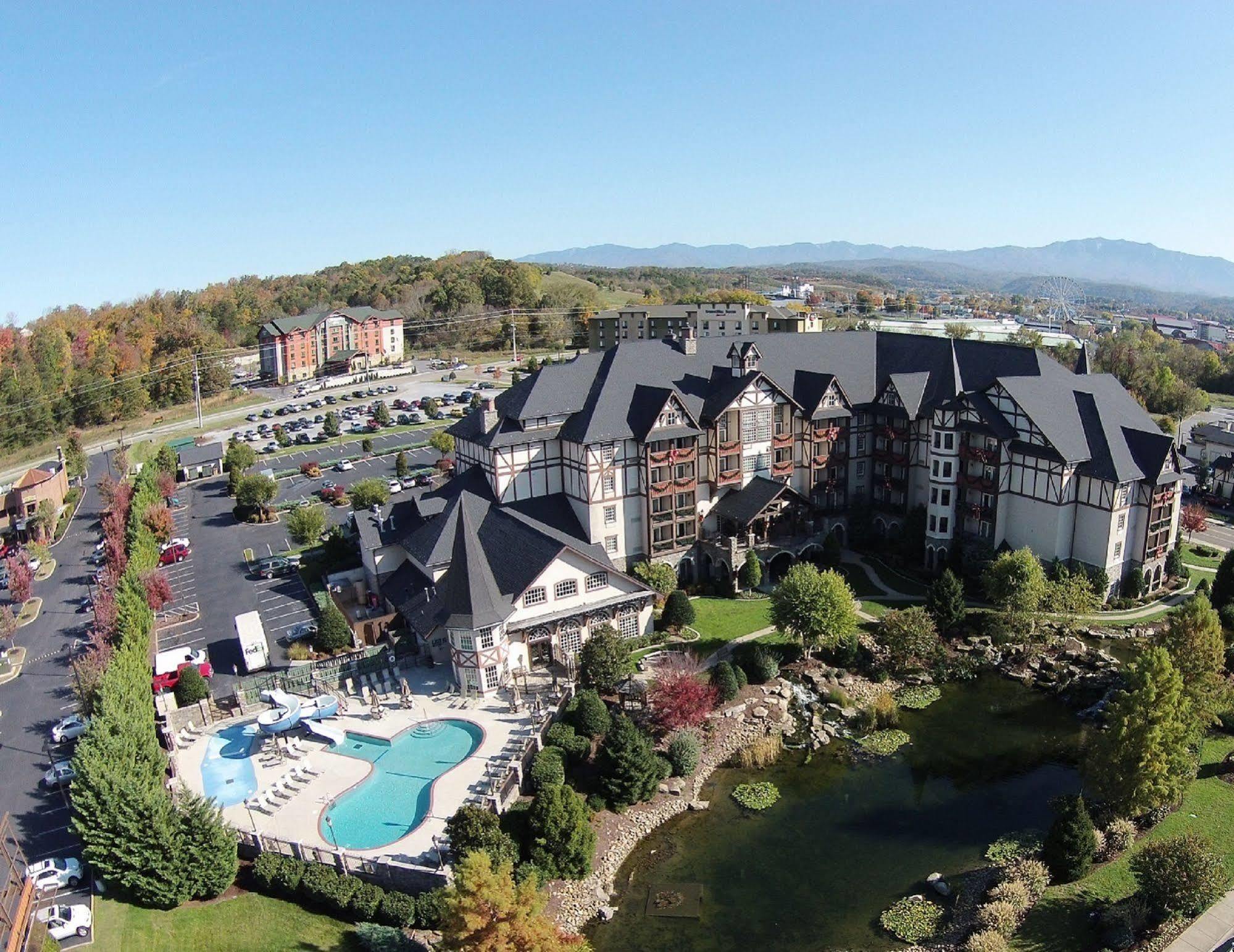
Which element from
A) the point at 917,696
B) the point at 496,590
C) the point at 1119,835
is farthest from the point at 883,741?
the point at 496,590

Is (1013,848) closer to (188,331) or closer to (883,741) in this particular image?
(883,741)

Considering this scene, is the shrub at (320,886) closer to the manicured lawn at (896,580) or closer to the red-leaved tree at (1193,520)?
the manicured lawn at (896,580)

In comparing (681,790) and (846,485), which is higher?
(846,485)

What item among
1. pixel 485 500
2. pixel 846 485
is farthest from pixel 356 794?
pixel 846 485

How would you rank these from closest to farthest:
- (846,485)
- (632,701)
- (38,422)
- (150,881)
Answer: (150,881) → (632,701) → (846,485) → (38,422)

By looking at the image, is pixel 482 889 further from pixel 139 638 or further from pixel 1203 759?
pixel 1203 759

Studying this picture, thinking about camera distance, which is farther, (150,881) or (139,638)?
(139,638)

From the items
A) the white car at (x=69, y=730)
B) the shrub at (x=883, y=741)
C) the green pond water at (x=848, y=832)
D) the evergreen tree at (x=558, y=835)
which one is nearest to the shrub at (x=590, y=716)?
the green pond water at (x=848, y=832)
